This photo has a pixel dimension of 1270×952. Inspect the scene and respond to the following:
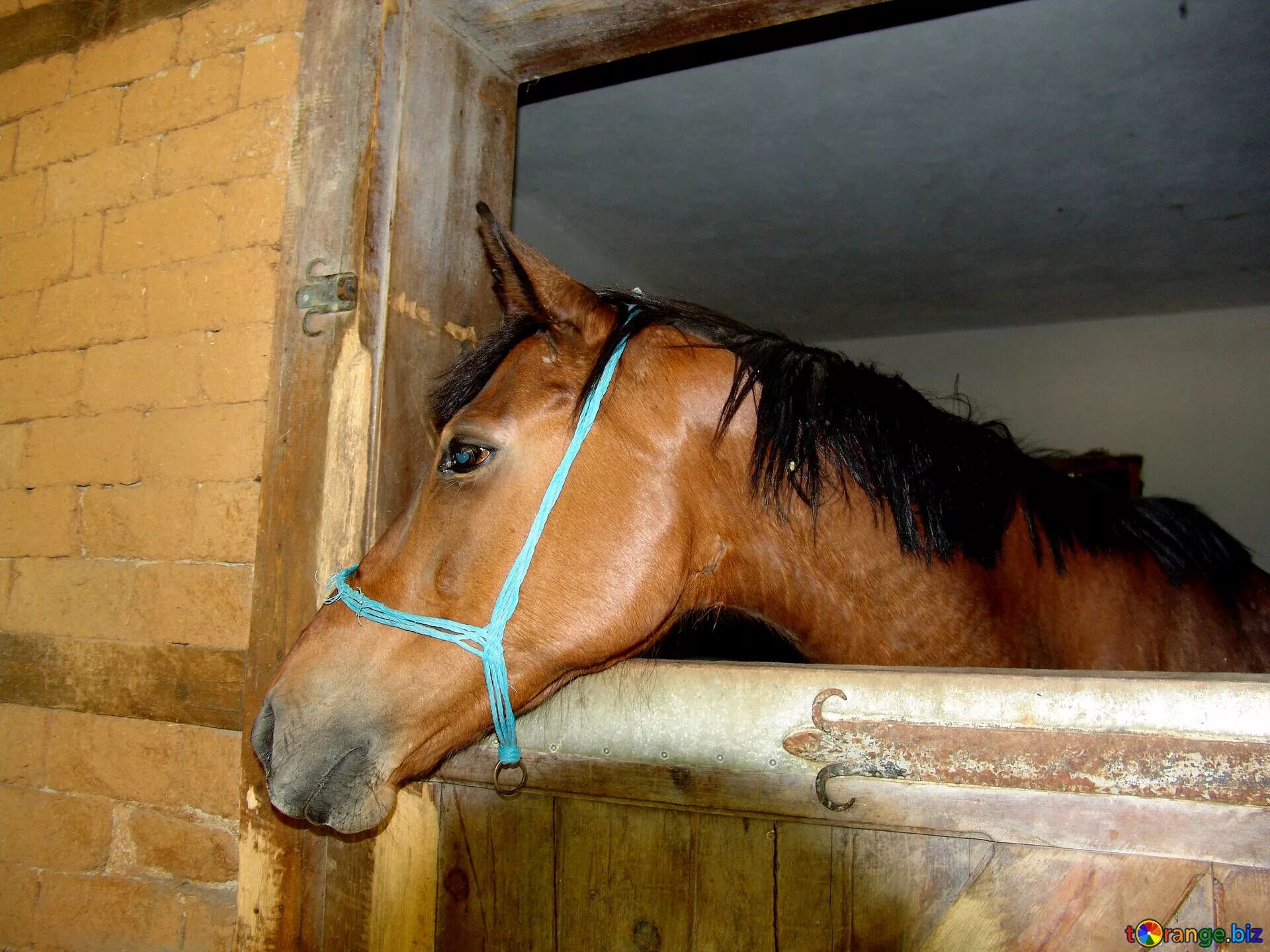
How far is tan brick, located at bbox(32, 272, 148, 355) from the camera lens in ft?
6.91

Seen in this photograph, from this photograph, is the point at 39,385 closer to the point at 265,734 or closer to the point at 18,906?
the point at 18,906

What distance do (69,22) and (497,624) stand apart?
249cm

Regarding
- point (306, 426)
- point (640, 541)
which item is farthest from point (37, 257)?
point (640, 541)

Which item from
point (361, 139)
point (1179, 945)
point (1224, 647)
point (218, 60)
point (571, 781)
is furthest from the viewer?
point (218, 60)

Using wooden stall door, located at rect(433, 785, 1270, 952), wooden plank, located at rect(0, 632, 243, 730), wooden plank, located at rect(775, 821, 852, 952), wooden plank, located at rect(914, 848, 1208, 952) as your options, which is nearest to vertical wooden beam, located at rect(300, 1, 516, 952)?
wooden stall door, located at rect(433, 785, 1270, 952)

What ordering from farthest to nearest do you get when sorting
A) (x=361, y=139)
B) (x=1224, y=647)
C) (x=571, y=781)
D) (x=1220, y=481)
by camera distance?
(x=1220, y=481) < (x=1224, y=647) < (x=361, y=139) < (x=571, y=781)

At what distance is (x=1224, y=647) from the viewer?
190cm

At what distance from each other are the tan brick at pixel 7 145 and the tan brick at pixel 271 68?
40.4 inches

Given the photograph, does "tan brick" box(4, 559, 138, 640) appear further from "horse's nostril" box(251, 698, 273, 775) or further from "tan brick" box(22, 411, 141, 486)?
"horse's nostril" box(251, 698, 273, 775)

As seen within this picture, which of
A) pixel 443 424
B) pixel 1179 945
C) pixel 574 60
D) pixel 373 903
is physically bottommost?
pixel 373 903

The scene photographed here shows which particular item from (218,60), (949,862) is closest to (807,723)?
(949,862)

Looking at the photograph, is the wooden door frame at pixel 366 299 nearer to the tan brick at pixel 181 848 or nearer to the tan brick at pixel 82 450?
the tan brick at pixel 181 848

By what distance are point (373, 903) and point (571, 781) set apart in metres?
0.55

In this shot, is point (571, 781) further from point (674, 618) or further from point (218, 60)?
point (218, 60)
